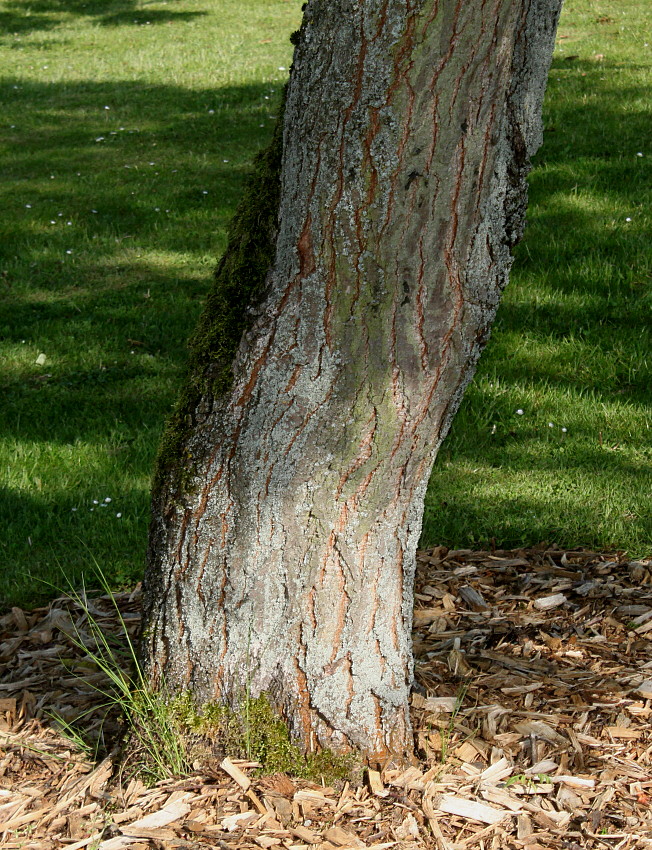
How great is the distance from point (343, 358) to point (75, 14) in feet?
59.9

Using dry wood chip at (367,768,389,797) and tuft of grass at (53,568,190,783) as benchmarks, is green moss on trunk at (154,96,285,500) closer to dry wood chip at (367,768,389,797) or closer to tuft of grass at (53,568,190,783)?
tuft of grass at (53,568,190,783)

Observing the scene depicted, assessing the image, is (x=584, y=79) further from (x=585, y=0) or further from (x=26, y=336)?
(x=26, y=336)

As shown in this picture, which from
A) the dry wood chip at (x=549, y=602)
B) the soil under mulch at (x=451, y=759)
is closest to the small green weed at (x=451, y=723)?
the soil under mulch at (x=451, y=759)

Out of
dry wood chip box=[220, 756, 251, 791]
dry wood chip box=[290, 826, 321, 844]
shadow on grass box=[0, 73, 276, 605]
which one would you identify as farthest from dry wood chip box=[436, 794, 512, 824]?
shadow on grass box=[0, 73, 276, 605]

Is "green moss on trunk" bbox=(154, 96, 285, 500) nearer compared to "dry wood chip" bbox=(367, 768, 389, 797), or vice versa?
"green moss on trunk" bbox=(154, 96, 285, 500)

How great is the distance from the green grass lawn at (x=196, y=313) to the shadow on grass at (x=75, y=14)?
4856 millimetres

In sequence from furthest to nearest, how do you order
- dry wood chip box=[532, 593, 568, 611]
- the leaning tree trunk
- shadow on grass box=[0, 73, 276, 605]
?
shadow on grass box=[0, 73, 276, 605] → dry wood chip box=[532, 593, 568, 611] → the leaning tree trunk

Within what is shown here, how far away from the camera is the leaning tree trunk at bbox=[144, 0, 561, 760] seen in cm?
225

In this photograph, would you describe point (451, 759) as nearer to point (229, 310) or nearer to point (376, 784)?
point (376, 784)

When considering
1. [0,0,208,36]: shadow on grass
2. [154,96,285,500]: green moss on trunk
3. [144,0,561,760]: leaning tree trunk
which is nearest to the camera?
[144,0,561,760]: leaning tree trunk

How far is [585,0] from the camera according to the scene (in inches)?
600

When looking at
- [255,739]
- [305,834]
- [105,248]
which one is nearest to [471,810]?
[305,834]

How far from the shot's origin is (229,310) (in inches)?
102

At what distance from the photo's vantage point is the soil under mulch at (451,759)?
258 cm
